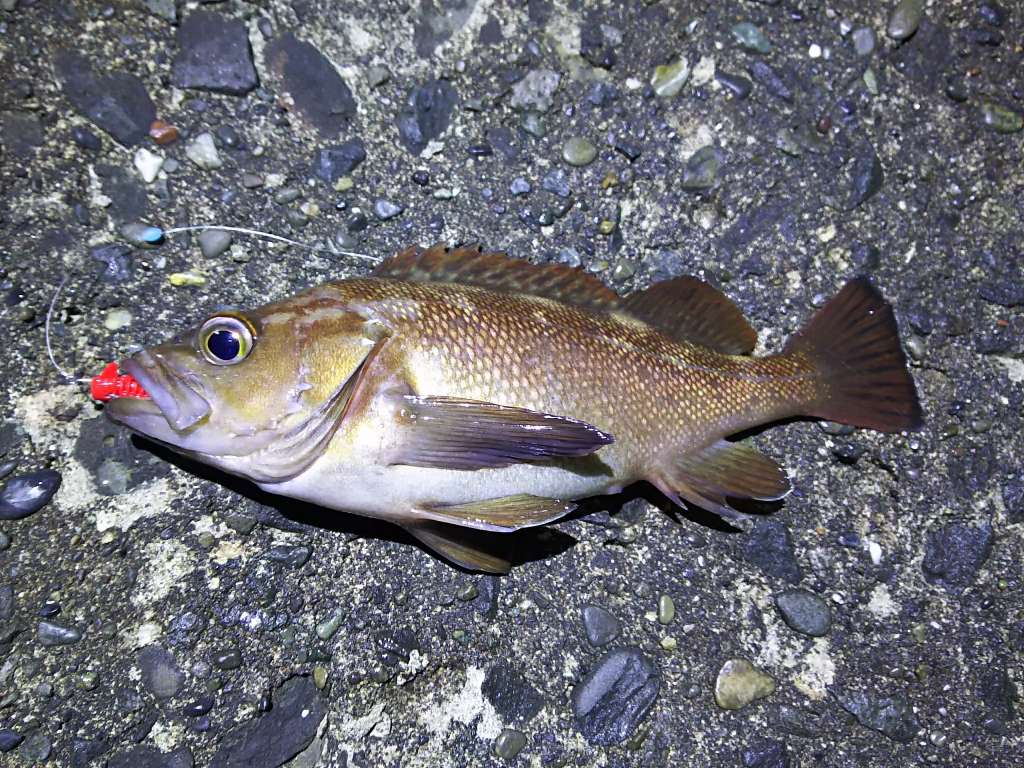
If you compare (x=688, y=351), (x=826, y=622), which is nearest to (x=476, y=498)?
(x=688, y=351)

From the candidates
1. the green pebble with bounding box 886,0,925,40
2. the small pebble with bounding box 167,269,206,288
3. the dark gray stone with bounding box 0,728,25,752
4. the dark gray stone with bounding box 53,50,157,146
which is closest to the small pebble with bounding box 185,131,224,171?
the dark gray stone with bounding box 53,50,157,146

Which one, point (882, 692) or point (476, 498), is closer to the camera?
point (476, 498)

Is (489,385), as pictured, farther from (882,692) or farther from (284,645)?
(882,692)

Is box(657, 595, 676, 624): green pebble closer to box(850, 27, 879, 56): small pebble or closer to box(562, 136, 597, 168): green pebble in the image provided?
box(562, 136, 597, 168): green pebble

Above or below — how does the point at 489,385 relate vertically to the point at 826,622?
above

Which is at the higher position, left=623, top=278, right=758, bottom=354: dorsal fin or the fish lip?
left=623, top=278, right=758, bottom=354: dorsal fin

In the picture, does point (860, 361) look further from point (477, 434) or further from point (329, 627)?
point (329, 627)
